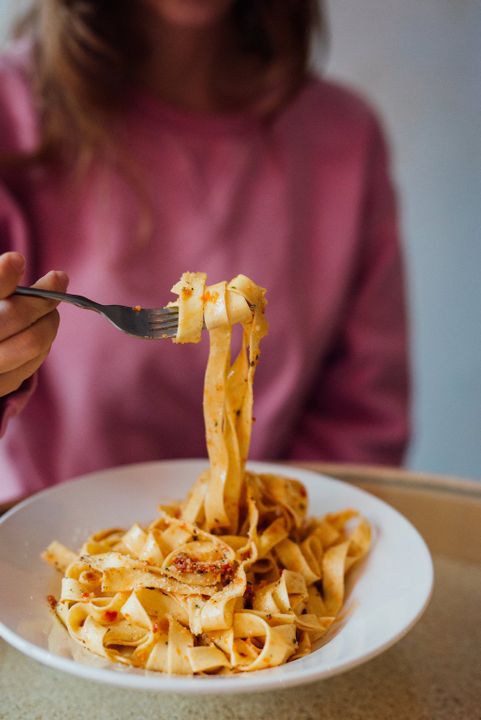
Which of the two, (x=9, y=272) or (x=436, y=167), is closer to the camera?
(x=9, y=272)

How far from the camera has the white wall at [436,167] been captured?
2.14 metres

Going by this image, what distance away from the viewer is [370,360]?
146cm

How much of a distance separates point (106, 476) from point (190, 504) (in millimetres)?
151

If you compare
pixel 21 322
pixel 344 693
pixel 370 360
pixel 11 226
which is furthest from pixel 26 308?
pixel 370 360

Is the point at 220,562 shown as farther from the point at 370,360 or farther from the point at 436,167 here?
the point at 436,167

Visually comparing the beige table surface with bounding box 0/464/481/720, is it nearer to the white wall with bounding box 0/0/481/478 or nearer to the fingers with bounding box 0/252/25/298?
the fingers with bounding box 0/252/25/298

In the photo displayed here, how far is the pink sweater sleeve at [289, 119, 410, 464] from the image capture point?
146cm

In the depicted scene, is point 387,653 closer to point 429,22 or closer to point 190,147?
point 190,147

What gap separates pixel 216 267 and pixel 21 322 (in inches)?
27.0

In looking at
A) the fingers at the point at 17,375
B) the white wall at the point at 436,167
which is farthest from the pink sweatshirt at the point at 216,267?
the white wall at the point at 436,167

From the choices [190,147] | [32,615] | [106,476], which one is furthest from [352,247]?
[32,615]

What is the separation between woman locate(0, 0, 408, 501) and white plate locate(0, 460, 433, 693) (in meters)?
0.33

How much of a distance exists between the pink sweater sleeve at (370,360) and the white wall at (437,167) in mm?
835

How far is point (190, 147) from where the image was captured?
134cm
